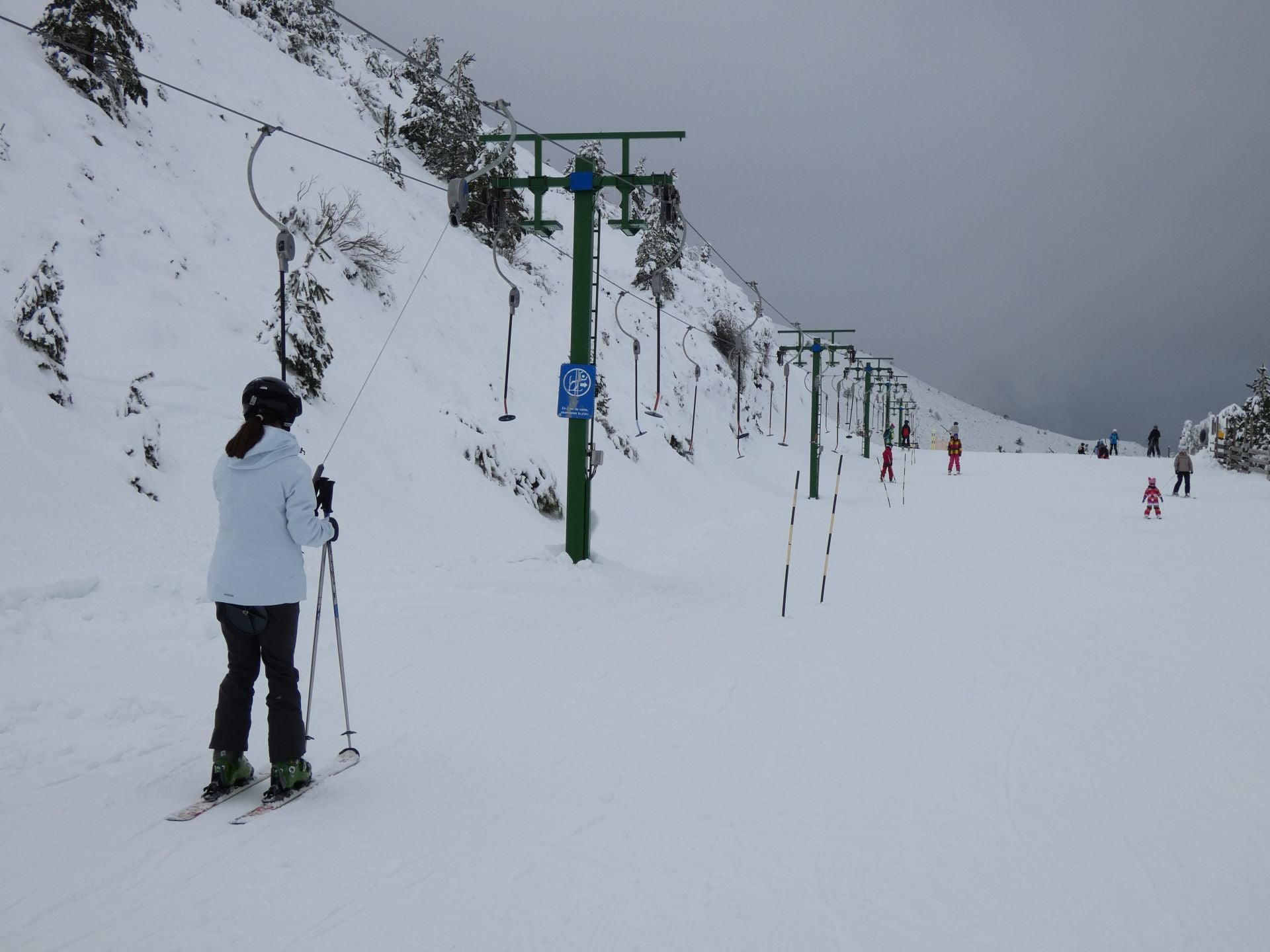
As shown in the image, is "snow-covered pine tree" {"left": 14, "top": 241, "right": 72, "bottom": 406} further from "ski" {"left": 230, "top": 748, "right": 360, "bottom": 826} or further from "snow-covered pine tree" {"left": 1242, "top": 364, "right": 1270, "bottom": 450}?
"snow-covered pine tree" {"left": 1242, "top": 364, "right": 1270, "bottom": 450}

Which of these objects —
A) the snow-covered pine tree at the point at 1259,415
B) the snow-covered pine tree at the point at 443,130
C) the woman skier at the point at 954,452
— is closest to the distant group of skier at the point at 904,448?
the woman skier at the point at 954,452

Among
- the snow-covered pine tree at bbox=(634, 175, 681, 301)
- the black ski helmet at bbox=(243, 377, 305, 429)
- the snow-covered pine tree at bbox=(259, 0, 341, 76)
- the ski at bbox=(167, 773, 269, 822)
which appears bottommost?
the ski at bbox=(167, 773, 269, 822)

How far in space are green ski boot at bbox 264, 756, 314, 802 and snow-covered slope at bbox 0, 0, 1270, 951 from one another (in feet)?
0.44

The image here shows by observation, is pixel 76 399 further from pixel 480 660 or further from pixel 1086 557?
pixel 1086 557

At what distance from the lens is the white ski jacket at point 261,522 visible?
4.31 metres

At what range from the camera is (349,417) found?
47.5 ft

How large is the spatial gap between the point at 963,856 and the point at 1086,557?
561 inches

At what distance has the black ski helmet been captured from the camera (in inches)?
173

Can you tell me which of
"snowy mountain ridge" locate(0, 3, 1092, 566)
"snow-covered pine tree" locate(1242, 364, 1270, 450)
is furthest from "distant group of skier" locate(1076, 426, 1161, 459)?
"snowy mountain ridge" locate(0, 3, 1092, 566)

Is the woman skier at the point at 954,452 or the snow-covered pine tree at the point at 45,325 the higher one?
the snow-covered pine tree at the point at 45,325

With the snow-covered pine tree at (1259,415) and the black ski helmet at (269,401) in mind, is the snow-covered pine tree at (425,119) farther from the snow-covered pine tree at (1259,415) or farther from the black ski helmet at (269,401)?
the snow-covered pine tree at (1259,415)

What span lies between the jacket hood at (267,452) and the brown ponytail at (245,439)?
17mm

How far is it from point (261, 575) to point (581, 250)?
9.24 metres

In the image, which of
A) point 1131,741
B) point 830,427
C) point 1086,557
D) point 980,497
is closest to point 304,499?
point 1131,741
